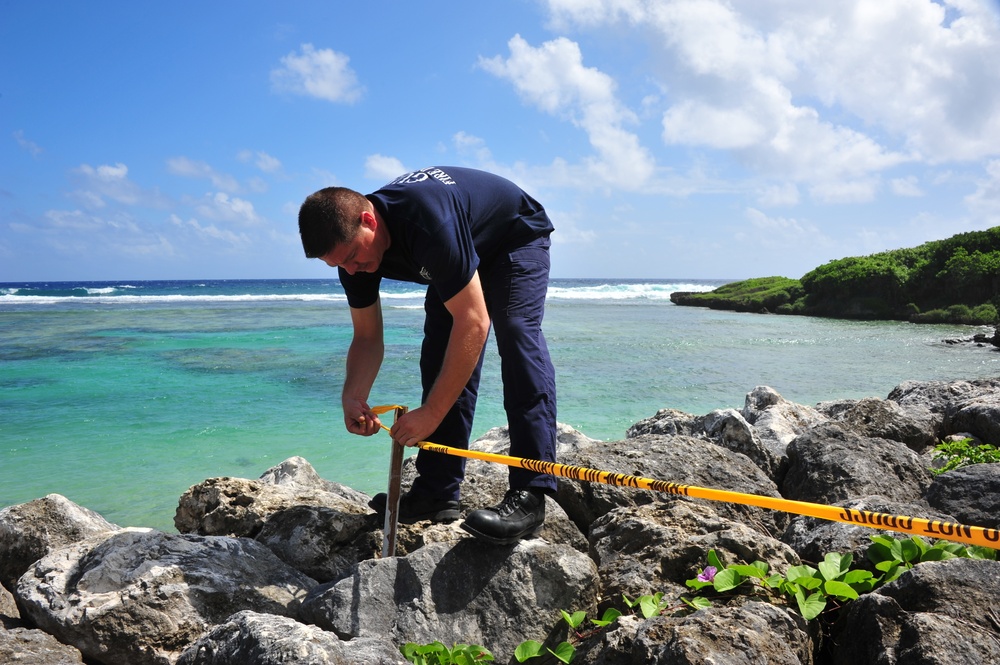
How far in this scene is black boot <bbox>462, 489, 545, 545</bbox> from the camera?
2643mm

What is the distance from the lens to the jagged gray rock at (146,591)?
254cm

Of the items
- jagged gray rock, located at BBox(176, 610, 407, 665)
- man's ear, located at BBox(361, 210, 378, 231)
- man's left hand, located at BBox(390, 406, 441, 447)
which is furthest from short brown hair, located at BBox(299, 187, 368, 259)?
jagged gray rock, located at BBox(176, 610, 407, 665)

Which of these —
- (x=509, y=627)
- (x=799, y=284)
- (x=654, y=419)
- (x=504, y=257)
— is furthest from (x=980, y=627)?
(x=799, y=284)

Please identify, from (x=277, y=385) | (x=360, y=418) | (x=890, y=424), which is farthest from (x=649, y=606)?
(x=277, y=385)

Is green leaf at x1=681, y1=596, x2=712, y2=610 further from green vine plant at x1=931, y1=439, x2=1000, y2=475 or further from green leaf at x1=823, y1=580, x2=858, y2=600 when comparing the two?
green vine plant at x1=931, y1=439, x2=1000, y2=475

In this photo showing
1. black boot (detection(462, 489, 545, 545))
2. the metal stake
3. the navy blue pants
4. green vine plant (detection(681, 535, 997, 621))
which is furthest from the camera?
the metal stake

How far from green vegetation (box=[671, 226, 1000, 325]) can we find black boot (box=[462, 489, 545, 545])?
2572cm

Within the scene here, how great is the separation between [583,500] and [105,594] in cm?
205

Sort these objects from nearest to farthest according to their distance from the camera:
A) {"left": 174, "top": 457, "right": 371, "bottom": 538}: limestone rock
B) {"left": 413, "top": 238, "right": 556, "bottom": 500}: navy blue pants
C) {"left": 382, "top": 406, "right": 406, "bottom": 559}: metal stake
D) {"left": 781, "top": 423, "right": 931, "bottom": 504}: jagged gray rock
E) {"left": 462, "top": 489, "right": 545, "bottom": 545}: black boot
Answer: {"left": 462, "top": 489, "right": 545, "bottom": 545}: black boot, {"left": 413, "top": 238, "right": 556, "bottom": 500}: navy blue pants, {"left": 382, "top": 406, "right": 406, "bottom": 559}: metal stake, {"left": 174, "top": 457, "right": 371, "bottom": 538}: limestone rock, {"left": 781, "top": 423, "right": 931, "bottom": 504}: jagged gray rock

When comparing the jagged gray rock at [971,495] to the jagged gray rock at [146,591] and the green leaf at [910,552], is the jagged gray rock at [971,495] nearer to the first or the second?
the green leaf at [910,552]

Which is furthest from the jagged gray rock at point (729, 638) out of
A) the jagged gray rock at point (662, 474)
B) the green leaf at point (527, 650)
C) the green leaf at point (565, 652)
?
the jagged gray rock at point (662, 474)

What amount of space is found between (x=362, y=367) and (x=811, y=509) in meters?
1.97

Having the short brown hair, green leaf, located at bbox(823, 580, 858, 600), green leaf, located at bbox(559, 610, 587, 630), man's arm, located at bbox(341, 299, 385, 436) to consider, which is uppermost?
the short brown hair

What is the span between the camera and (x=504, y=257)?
3129mm
